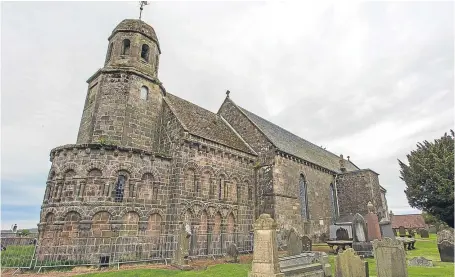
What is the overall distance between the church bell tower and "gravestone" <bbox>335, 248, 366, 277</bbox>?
13715 millimetres

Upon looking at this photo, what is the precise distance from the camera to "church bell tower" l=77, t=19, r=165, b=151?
56.1ft

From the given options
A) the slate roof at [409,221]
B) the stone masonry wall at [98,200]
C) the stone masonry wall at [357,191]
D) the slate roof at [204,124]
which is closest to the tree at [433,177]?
the stone masonry wall at [357,191]

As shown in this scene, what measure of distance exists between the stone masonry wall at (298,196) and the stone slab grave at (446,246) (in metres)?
9.84

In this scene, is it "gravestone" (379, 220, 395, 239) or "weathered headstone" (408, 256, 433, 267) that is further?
"gravestone" (379, 220, 395, 239)

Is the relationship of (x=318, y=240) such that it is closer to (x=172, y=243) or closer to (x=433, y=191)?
(x=433, y=191)

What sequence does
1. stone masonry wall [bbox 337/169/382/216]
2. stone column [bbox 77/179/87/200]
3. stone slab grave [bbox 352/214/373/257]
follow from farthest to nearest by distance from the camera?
stone masonry wall [bbox 337/169/382/216] → stone slab grave [bbox 352/214/373/257] → stone column [bbox 77/179/87/200]

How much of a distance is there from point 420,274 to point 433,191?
1695 cm

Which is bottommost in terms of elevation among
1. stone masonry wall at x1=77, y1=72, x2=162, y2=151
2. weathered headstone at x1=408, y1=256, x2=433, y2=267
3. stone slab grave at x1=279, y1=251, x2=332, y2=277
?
weathered headstone at x1=408, y1=256, x2=433, y2=267

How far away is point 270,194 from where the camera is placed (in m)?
21.2

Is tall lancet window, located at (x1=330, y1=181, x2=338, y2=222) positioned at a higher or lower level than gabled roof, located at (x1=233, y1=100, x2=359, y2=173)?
lower

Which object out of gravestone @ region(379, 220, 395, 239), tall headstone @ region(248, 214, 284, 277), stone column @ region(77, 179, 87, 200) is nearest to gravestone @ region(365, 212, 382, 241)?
gravestone @ region(379, 220, 395, 239)

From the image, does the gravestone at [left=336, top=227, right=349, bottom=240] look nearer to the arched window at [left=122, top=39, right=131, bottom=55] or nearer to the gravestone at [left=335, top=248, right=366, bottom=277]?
the gravestone at [left=335, top=248, right=366, bottom=277]

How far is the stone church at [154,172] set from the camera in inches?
555

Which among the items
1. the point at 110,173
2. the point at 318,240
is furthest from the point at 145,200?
the point at 318,240
